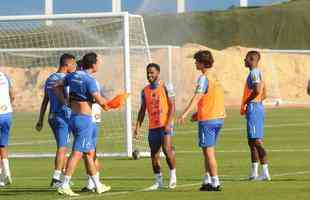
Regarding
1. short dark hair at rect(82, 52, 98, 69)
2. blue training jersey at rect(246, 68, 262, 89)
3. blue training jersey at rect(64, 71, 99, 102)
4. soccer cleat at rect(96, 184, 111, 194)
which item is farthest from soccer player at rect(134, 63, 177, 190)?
blue training jersey at rect(246, 68, 262, 89)

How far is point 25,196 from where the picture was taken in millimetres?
18062

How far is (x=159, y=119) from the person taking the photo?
61.3ft

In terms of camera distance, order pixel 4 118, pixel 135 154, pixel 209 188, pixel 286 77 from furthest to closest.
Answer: pixel 286 77
pixel 135 154
pixel 4 118
pixel 209 188

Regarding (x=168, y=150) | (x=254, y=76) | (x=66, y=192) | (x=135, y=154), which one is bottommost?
(x=66, y=192)

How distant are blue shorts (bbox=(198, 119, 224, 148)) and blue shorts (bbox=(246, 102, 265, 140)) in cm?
221

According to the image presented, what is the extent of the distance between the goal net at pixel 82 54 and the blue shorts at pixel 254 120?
23.6 feet

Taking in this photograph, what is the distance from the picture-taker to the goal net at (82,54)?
2856cm

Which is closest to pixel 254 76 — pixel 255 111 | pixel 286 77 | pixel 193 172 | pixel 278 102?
pixel 255 111

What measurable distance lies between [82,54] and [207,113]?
761 inches

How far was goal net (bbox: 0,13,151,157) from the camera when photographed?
2856 centimetres

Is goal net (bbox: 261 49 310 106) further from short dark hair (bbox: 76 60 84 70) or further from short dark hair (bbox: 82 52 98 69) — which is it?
short dark hair (bbox: 82 52 98 69)

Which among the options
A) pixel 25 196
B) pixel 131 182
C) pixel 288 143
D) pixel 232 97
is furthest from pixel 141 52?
pixel 232 97

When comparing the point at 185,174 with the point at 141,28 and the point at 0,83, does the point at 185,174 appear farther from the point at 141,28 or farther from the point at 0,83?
the point at 141,28

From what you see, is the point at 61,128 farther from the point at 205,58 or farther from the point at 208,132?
the point at 205,58
